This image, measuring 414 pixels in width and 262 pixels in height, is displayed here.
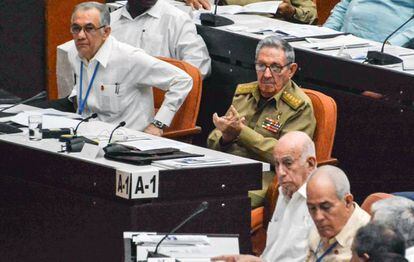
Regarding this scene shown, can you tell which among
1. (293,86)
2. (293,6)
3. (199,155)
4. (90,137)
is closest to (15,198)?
(90,137)

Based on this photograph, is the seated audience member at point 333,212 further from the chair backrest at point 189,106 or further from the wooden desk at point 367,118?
the chair backrest at point 189,106

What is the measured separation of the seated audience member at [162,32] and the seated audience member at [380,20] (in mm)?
1098

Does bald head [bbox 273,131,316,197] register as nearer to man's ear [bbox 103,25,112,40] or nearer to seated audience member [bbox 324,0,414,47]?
man's ear [bbox 103,25,112,40]

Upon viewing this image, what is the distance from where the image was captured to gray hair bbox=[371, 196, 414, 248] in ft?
16.9

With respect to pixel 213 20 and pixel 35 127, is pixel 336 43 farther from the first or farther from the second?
pixel 35 127

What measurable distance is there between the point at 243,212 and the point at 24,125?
4.71 feet

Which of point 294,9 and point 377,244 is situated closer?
point 377,244

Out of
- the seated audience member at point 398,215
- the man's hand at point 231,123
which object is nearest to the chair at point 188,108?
the man's hand at point 231,123

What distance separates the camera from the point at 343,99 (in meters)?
8.02

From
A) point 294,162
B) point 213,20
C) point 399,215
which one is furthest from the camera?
point 213,20

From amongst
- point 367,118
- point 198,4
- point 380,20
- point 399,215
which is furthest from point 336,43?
point 399,215

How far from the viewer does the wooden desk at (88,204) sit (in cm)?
667

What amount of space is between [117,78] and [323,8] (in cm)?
350

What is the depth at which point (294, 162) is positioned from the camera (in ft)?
21.0
